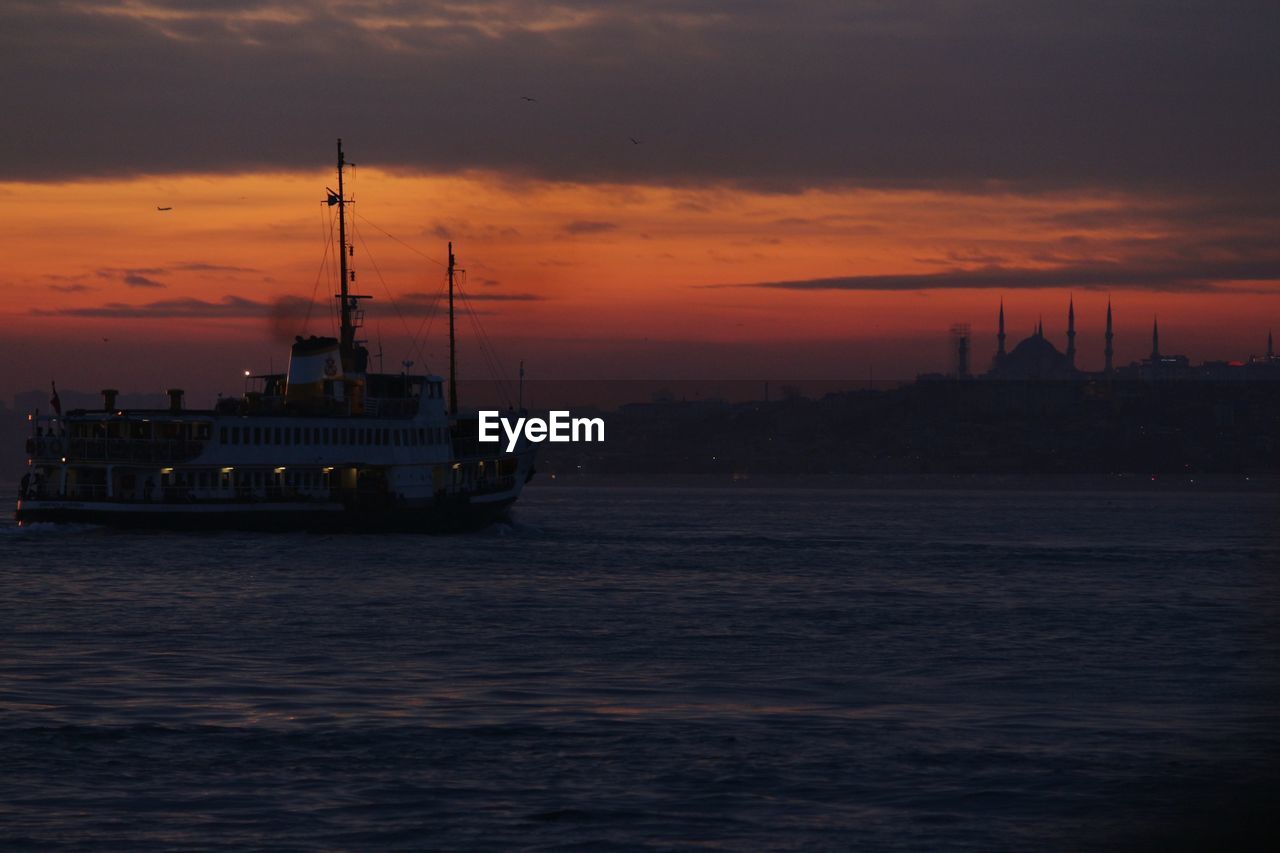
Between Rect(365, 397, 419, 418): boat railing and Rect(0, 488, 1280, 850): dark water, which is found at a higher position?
Rect(365, 397, 419, 418): boat railing

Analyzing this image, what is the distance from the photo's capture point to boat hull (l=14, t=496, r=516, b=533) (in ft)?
259

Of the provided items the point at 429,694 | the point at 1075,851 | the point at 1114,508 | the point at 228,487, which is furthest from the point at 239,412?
the point at 1114,508

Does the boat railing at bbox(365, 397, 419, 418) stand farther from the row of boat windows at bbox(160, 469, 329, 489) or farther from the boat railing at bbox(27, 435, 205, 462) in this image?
the boat railing at bbox(27, 435, 205, 462)

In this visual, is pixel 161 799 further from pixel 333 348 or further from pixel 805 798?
pixel 333 348

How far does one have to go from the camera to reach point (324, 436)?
268 ft

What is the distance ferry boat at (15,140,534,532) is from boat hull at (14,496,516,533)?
7 cm

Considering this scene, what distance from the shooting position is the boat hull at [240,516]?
78.9 metres

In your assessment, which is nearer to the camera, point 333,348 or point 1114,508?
point 333,348

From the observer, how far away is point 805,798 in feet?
77.3

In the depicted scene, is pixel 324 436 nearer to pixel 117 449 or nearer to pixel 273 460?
pixel 273 460

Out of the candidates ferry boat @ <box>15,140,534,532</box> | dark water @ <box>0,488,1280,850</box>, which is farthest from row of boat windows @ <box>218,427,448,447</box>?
dark water @ <box>0,488,1280,850</box>

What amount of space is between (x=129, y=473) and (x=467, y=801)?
198ft

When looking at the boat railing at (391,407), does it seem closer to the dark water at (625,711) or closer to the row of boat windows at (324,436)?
the row of boat windows at (324,436)

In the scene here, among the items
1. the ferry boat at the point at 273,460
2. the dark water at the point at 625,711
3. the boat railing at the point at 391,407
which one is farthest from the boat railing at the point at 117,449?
the dark water at the point at 625,711
